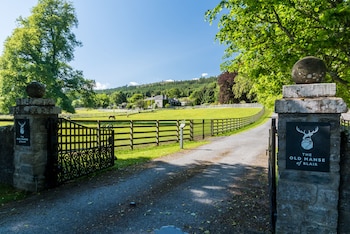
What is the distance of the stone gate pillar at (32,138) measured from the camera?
17.8 feet

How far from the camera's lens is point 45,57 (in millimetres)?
23344

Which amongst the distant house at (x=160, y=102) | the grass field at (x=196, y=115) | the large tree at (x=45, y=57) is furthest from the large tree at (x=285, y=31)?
the distant house at (x=160, y=102)

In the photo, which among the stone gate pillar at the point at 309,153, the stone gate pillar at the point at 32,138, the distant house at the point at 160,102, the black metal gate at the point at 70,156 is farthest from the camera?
the distant house at the point at 160,102

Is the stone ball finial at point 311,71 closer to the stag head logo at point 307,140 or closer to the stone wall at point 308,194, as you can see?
the stone wall at point 308,194

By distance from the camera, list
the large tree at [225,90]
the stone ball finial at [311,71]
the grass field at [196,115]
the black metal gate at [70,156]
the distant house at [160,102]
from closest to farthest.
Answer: the stone ball finial at [311,71] → the black metal gate at [70,156] → the grass field at [196,115] → the large tree at [225,90] → the distant house at [160,102]

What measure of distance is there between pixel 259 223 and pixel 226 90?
6664cm

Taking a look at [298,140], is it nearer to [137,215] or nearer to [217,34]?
[137,215]

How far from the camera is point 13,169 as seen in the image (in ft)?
19.3

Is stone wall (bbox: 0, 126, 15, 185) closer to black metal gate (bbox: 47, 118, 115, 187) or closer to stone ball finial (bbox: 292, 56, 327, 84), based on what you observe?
black metal gate (bbox: 47, 118, 115, 187)

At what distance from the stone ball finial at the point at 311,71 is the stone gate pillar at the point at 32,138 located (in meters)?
5.32

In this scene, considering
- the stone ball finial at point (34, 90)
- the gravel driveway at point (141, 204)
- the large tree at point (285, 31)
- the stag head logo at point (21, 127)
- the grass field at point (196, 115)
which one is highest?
the large tree at point (285, 31)

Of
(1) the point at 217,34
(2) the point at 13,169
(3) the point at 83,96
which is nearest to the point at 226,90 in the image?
(3) the point at 83,96

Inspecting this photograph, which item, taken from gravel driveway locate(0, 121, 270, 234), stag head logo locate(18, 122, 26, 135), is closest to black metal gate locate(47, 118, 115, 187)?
gravel driveway locate(0, 121, 270, 234)

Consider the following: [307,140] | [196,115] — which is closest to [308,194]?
[307,140]
